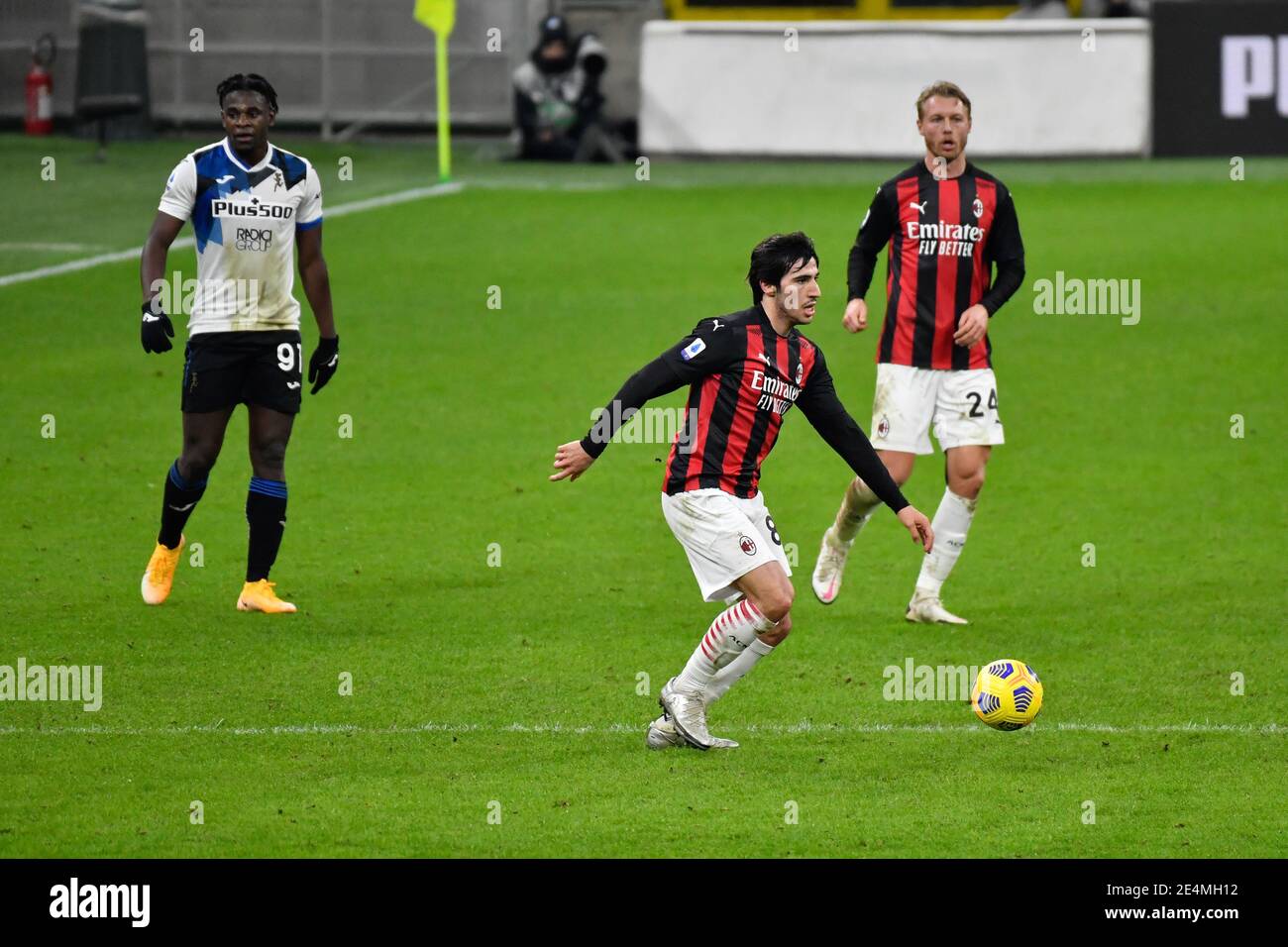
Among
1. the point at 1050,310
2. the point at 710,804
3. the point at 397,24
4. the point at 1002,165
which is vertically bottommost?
the point at 710,804

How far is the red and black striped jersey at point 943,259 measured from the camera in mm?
10672

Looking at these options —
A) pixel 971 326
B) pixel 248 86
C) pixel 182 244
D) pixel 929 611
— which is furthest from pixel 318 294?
pixel 182 244

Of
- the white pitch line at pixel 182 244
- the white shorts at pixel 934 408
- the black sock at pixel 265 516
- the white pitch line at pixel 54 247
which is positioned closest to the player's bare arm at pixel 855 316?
the white shorts at pixel 934 408

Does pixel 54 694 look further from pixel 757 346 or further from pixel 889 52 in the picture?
pixel 889 52

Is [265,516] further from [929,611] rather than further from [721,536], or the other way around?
[929,611]

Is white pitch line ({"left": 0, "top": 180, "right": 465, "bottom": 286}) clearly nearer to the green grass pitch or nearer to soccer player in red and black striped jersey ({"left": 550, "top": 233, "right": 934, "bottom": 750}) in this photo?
the green grass pitch

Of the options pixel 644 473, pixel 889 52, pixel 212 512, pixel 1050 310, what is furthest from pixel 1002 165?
pixel 212 512

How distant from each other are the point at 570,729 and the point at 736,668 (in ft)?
2.81

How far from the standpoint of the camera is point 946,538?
10852mm

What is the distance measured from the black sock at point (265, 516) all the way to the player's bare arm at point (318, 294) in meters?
0.56

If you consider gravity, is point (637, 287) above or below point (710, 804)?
above

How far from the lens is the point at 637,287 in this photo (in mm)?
20359

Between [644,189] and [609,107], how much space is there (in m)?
4.45

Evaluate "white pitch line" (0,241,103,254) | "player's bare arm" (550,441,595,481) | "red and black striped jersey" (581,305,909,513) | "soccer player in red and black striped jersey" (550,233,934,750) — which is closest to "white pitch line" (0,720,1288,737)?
"soccer player in red and black striped jersey" (550,233,934,750)
